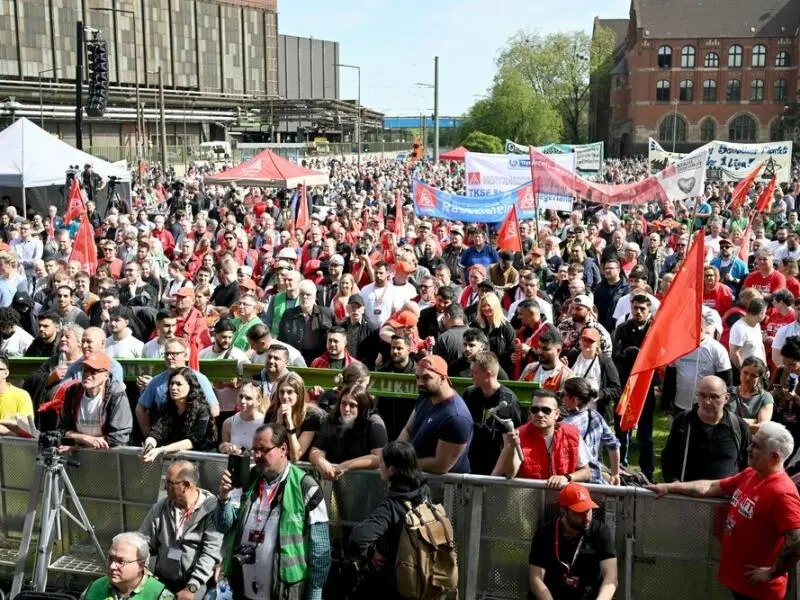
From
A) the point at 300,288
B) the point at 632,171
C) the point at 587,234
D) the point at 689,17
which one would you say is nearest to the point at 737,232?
the point at 587,234

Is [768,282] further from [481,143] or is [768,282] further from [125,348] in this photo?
[481,143]

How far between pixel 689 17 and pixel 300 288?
89.8 meters

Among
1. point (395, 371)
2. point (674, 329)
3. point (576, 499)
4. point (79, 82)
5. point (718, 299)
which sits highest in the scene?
point (79, 82)

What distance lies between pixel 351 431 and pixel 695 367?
10.2 ft

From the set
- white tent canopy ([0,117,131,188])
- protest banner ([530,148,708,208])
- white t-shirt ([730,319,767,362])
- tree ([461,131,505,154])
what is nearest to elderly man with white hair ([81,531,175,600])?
white t-shirt ([730,319,767,362])

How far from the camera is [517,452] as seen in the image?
203 inches

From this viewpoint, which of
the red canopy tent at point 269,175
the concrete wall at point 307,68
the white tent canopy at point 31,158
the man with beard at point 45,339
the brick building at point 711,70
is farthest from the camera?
the concrete wall at point 307,68

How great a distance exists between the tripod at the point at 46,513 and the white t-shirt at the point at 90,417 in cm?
41

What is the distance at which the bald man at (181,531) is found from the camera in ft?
16.3

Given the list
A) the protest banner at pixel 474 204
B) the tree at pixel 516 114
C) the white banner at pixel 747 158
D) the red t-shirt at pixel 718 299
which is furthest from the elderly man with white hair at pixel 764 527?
the tree at pixel 516 114

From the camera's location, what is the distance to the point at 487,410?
6.00m

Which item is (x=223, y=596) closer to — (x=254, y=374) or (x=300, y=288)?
(x=254, y=374)

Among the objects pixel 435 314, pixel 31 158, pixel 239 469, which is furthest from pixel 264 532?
pixel 31 158

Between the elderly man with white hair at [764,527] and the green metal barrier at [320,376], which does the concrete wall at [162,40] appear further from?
the elderly man with white hair at [764,527]
